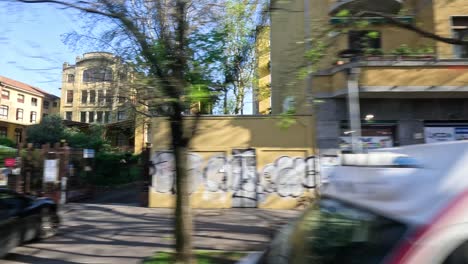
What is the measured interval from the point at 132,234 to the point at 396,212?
881 centimetres

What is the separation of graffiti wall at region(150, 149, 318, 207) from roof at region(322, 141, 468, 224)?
12.6 m

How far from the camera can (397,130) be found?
14.1 meters

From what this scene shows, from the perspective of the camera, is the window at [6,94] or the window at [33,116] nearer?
the window at [6,94]

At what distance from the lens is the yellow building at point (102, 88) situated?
6633 millimetres

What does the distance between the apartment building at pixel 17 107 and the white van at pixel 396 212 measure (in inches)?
2273

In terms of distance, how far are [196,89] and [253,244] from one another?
4.65 meters

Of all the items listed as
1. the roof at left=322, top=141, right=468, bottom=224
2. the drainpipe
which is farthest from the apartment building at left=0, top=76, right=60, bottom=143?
the roof at left=322, top=141, right=468, bottom=224

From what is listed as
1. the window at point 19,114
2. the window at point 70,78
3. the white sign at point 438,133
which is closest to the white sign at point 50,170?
the window at point 70,78

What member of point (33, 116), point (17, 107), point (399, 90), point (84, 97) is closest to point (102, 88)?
point (84, 97)

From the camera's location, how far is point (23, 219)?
26.9 ft

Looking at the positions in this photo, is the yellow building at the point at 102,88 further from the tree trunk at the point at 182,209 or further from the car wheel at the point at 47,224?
the car wheel at the point at 47,224

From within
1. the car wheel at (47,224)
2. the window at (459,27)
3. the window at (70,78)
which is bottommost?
the car wheel at (47,224)

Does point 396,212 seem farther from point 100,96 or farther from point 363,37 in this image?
point 100,96

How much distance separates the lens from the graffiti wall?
14359 mm
